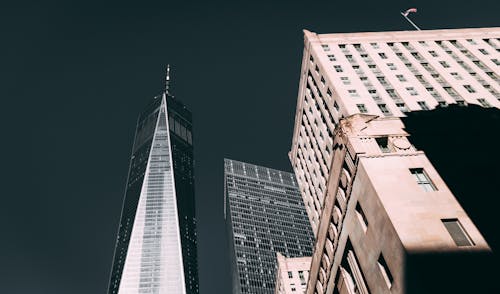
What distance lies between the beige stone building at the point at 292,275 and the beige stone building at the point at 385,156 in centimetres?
5286

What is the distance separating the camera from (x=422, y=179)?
98.3ft

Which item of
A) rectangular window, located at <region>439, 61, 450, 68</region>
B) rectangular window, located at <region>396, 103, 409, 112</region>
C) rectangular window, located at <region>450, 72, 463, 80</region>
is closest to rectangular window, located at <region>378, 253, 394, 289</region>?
rectangular window, located at <region>396, 103, 409, 112</region>

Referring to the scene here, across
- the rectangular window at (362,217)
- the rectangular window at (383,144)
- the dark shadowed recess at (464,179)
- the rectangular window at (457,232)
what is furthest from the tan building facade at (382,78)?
the rectangular window at (457,232)

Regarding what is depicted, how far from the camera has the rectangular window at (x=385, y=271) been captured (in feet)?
84.3

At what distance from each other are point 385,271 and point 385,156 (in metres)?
8.43

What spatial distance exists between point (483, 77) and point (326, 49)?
74.5ft

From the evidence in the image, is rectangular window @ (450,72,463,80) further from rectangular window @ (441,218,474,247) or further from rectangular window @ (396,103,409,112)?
rectangular window @ (441,218,474,247)

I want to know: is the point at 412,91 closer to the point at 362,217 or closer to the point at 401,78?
the point at 401,78

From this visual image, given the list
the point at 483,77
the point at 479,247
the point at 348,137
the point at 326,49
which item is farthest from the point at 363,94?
the point at 479,247

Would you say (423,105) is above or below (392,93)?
below

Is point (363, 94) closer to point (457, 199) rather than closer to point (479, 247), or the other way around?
point (457, 199)

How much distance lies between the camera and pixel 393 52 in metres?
66.2

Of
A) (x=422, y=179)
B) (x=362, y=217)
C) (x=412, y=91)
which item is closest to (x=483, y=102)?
(x=412, y=91)

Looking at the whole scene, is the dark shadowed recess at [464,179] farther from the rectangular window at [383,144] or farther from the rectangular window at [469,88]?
the rectangular window at [469,88]
